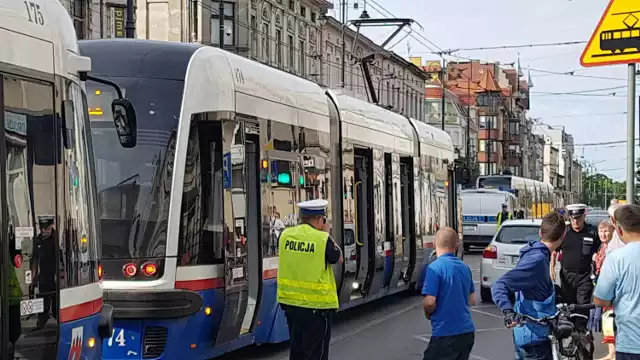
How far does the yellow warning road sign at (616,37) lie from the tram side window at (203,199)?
12.4 ft

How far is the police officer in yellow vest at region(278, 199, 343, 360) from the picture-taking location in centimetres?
832

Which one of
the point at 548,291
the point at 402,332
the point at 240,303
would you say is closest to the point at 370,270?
the point at 402,332

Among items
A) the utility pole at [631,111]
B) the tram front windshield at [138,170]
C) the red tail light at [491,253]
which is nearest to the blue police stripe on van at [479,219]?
the red tail light at [491,253]

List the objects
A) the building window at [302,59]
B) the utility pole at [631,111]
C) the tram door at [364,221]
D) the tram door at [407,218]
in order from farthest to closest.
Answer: the building window at [302,59], the tram door at [407,218], the tram door at [364,221], the utility pole at [631,111]

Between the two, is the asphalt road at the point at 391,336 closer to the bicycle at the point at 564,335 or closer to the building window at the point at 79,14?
the bicycle at the point at 564,335

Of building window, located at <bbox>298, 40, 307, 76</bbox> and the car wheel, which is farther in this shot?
building window, located at <bbox>298, 40, 307, 76</bbox>

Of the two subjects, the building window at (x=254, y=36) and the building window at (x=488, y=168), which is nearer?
the building window at (x=254, y=36)

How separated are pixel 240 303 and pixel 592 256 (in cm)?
436

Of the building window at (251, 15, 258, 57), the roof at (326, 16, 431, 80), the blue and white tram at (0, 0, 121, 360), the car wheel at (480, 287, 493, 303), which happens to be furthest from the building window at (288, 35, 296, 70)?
the blue and white tram at (0, 0, 121, 360)

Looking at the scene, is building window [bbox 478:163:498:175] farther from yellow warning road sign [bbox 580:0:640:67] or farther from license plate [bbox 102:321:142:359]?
license plate [bbox 102:321:142:359]

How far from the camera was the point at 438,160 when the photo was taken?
20641mm

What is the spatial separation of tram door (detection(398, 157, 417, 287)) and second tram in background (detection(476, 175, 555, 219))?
82.2ft

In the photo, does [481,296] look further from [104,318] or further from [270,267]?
[104,318]

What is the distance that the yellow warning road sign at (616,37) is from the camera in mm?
→ 9727
